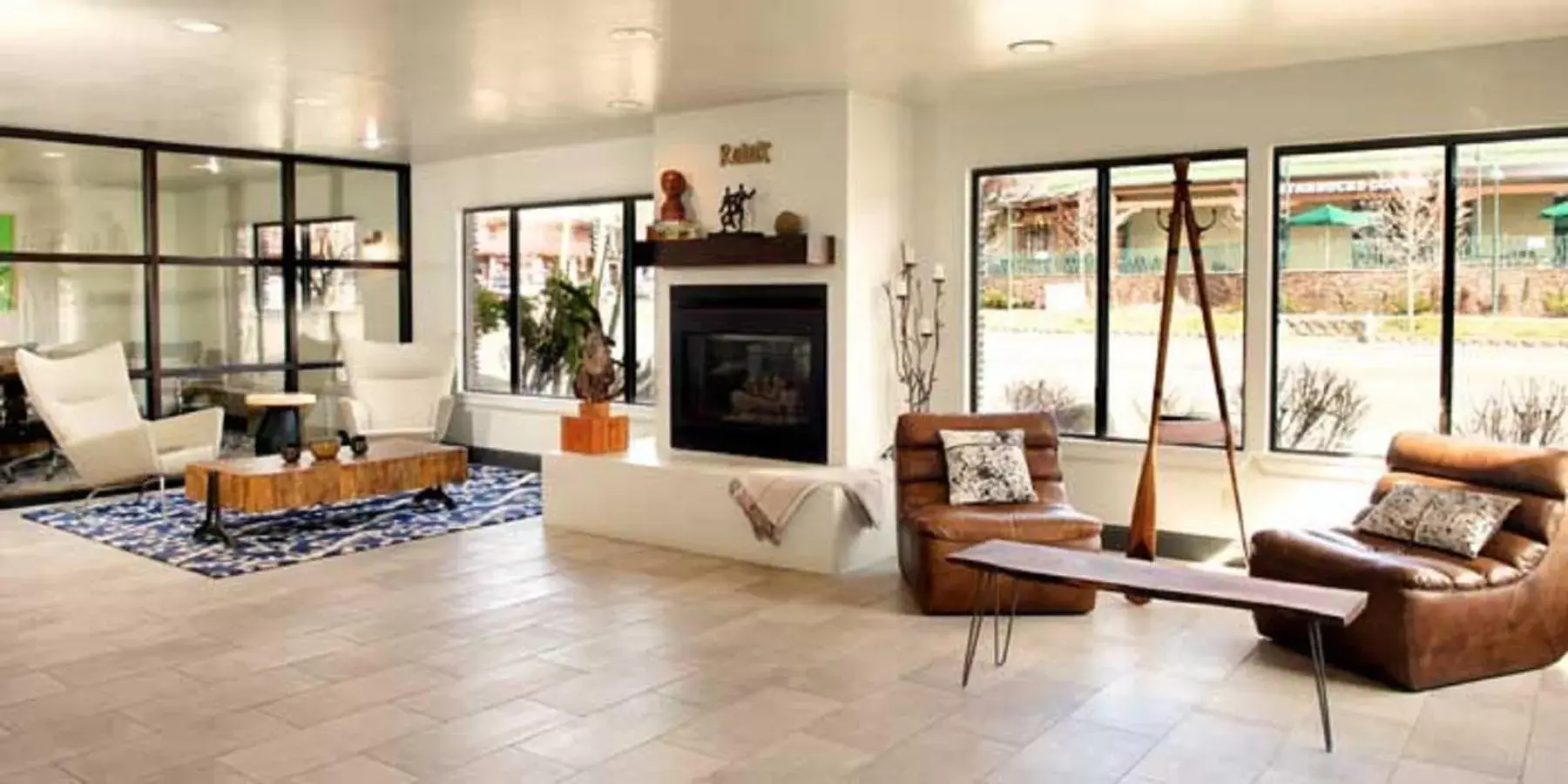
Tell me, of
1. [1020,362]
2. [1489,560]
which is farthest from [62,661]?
[1489,560]

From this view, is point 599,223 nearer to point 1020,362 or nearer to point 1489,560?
point 1020,362

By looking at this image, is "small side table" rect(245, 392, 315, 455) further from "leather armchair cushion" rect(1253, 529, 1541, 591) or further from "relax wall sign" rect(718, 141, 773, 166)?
"leather armchair cushion" rect(1253, 529, 1541, 591)

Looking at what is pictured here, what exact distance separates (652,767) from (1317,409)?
13.6 feet

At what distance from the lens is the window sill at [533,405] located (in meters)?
8.66

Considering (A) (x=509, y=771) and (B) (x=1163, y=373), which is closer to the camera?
(A) (x=509, y=771)

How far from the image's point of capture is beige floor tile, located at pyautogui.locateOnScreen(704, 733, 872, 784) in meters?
3.50

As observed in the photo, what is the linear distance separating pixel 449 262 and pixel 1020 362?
5.07 meters

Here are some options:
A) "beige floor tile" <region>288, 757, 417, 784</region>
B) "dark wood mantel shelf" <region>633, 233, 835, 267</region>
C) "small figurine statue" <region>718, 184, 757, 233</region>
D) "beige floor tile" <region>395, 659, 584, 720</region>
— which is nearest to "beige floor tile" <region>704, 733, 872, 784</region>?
"beige floor tile" <region>288, 757, 417, 784</region>

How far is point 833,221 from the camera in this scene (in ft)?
21.7

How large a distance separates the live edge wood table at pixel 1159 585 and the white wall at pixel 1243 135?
5.67 ft

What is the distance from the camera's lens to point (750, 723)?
156 inches

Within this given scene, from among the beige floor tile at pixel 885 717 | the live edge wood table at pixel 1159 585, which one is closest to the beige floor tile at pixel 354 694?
the beige floor tile at pixel 885 717

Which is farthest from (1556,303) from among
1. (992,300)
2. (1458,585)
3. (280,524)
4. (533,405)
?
(280,524)

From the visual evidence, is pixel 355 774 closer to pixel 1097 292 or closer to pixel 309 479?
pixel 309 479
